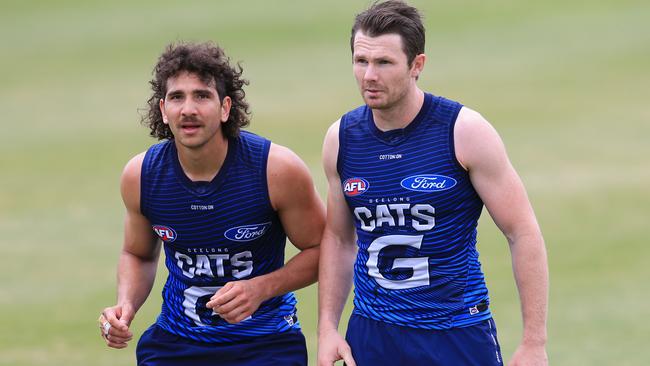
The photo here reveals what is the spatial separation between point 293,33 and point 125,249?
18811mm

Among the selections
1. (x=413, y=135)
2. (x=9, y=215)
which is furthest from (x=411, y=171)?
(x=9, y=215)

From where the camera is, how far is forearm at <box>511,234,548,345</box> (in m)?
5.82

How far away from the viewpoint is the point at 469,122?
5.91 m

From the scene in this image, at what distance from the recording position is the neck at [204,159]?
6.49 metres

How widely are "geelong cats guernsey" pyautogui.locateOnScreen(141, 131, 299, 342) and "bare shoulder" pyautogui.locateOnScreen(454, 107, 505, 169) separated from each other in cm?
112

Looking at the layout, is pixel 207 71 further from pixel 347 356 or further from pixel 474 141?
pixel 347 356

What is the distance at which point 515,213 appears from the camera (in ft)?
19.3

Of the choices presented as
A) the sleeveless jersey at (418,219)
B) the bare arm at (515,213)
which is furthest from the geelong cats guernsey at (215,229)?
the bare arm at (515,213)

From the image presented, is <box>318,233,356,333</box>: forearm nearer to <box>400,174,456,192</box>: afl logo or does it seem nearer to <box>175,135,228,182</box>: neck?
<box>400,174,456,192</box>: afl logo

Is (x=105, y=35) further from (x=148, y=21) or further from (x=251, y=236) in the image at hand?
(x=251, y=236)

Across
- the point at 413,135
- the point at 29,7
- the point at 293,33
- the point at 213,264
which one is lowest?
the point at 213,264

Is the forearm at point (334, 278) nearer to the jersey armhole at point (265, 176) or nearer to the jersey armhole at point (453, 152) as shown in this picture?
the jersey armhole at point (265, 176)

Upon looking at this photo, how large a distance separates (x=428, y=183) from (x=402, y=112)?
1.21 ft

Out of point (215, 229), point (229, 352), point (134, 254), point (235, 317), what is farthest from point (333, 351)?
point (134, 254)
